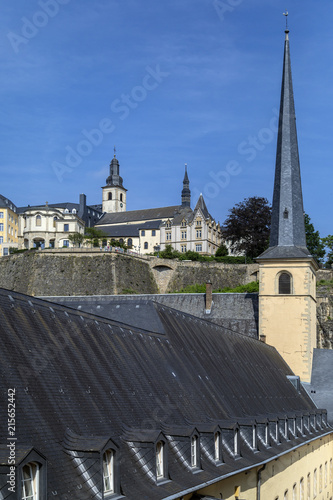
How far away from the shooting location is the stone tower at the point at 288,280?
45094 millimetres

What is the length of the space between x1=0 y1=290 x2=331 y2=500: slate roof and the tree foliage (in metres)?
76.4

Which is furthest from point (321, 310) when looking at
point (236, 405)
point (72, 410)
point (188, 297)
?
point (72, 410)

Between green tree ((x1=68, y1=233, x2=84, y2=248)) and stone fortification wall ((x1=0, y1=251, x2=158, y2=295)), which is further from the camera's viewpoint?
green tree ((x1=68, y1=233, x2=84, y2=248))

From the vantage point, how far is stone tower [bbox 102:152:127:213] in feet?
538

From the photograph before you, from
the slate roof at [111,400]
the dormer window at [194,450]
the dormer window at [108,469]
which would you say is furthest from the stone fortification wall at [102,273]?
the dormer window at [108,469]

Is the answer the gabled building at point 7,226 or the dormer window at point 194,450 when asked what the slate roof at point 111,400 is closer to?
the dormer window at point 194,450

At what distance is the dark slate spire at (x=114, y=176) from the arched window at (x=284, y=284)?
12299 cm

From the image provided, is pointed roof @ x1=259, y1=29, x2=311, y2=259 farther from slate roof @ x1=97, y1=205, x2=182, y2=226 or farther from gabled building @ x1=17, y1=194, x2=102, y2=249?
slate roof @ x1=97, y1=205, x2=182, y2=226

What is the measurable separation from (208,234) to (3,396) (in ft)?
351

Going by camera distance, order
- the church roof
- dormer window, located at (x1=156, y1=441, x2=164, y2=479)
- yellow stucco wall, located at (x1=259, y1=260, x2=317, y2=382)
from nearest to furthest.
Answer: dormer window, located at (x1=156, y1=441, x2=164, y2=479)
yellow stucco wall, located at (x1=259, y1=260, x2=317, y2=382)
the church roof

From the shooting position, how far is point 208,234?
386 ft

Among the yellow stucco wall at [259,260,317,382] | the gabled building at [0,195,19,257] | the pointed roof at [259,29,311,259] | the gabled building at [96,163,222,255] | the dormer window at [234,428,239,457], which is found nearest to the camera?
the dormer window at [234,428,239,457]

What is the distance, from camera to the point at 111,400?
1495 cm

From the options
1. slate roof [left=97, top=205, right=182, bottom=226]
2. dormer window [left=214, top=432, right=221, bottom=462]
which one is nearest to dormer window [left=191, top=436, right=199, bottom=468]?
dormer window [left=214, top=432, right=221, bottom=462]
